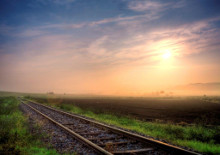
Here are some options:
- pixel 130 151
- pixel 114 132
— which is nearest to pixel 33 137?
pixel 114 132

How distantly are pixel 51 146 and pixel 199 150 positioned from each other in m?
5.45

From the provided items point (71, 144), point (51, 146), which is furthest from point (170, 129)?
point (51, 146)

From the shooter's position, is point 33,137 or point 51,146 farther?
point 33,137

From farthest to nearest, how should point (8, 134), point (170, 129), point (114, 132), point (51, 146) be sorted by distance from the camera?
point (170, 129)
point (114, 132)
point (8, 134)
point (51, 146)

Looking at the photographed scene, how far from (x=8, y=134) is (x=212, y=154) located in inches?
319

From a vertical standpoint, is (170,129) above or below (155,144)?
below

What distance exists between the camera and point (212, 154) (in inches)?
203

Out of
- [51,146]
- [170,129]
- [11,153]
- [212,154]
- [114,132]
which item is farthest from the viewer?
[170,129]

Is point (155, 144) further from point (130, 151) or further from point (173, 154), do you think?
point (130, 151)

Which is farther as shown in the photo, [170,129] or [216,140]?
[170,129]

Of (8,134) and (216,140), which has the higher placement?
(8,134)

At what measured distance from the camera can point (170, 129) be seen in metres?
10.2

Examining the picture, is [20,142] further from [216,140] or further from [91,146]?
[216,140]

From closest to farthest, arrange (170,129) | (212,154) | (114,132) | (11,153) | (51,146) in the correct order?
(11,153)
(212,154)
(51,146)
(114,132)
(170,129)
